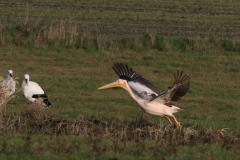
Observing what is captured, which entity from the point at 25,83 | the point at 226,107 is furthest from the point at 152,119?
the point at 25,83

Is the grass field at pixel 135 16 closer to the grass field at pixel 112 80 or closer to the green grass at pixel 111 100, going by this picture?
the grass field at pixel 112 80

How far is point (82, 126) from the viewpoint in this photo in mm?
7594

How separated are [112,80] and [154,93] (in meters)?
4.34

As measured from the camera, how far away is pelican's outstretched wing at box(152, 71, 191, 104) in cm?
726

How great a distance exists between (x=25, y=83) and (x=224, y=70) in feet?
23.7

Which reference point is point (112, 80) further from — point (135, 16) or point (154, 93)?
point (135, 16)

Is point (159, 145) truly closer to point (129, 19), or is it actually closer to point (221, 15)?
point (129, 19)

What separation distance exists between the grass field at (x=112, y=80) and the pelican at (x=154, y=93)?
1.00 feet

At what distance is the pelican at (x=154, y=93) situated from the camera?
7363 millimetres

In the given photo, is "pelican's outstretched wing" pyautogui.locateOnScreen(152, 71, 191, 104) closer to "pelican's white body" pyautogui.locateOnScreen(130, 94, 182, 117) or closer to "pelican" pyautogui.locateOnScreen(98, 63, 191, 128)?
"pelican" pyautogui.locateOnScreen(98, 63, 191, 128)

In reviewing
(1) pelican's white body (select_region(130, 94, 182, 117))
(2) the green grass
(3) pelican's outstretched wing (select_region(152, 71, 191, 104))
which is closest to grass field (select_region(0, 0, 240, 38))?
(2) the green grass

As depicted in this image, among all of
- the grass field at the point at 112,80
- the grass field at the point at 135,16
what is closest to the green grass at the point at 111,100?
the grass field at the point at 112,80

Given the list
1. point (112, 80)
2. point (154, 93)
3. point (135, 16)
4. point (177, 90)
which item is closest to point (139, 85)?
point (154, 93)

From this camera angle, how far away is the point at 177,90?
7504mm
